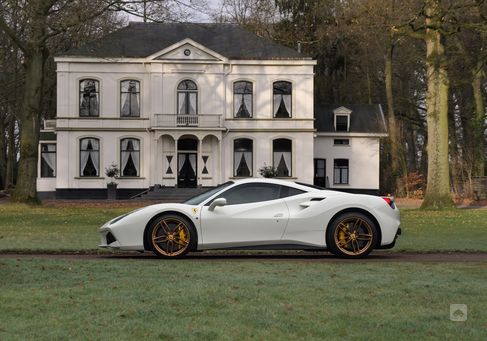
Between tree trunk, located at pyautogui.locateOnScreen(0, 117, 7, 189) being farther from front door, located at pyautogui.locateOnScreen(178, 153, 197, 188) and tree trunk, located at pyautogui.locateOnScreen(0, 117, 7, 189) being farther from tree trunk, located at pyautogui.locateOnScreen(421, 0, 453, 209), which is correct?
tree trunk, located at pyautogui.locateOnScreen(421, 0, 453, 209)

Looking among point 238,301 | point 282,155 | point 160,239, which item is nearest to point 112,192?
point 282,155

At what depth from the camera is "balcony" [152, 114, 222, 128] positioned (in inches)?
1905

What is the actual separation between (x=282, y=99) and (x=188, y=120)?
21.9 ft

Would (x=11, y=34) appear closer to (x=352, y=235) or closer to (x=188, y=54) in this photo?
(x=188, y=54)

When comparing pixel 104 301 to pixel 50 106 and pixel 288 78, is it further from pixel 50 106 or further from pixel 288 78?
pixel 50 106

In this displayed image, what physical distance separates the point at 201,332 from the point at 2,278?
12.8 feet

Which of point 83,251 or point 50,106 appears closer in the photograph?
point 83,251

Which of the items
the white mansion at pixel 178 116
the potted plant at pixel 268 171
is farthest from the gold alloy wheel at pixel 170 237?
the white mansion at pixel 178 116

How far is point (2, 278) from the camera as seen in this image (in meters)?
8.61

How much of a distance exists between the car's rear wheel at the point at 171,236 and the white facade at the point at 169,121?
36.8 meters

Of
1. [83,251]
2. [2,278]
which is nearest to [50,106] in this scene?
[83,251]

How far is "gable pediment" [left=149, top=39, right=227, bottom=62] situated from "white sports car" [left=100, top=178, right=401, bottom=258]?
3824 cm

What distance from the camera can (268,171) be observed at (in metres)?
48.4

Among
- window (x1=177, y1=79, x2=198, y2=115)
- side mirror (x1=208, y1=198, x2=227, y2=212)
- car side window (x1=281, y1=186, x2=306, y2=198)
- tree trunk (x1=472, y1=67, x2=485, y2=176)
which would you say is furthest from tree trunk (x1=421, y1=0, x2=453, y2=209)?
window (x1=177, y1=79, x2=198, y2=115)
